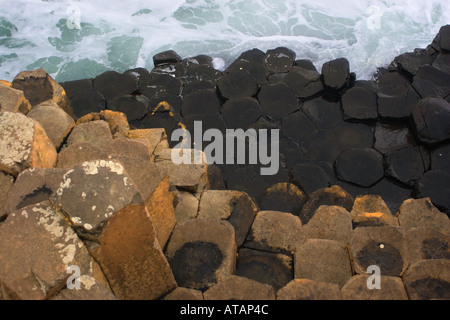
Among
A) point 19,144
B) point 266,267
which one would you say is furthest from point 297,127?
point 19,144

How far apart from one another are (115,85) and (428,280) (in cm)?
500

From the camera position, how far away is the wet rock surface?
300 centimetres

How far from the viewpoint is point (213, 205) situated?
4.40 meters

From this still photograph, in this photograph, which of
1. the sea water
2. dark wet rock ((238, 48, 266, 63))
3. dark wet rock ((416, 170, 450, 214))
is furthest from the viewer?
the sea water

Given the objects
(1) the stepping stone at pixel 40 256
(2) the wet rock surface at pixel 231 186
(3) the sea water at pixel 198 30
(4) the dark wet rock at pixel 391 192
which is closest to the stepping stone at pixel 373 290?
(2) the wet rock surface at pixel 231 186

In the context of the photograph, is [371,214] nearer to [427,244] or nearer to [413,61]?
[427,244]

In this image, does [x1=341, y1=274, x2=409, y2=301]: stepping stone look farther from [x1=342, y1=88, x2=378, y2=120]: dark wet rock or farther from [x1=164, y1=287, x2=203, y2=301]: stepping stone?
[x1=342, y1=88, x2=378, y2=120]: dark wet rock

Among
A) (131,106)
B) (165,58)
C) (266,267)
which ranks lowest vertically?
(266,267)

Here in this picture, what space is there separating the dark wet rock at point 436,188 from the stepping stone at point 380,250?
148 cm

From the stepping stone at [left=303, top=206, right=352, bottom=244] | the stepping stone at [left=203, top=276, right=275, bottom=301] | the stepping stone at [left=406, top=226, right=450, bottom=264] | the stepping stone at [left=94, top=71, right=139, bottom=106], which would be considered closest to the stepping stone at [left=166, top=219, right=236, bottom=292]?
the stepping stone at [left=203, top=276, right=275, bottom=301]

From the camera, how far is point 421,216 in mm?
4332

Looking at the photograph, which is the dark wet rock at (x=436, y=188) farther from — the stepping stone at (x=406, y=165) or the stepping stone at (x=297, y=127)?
the stepping stone at (x=297, y=127)

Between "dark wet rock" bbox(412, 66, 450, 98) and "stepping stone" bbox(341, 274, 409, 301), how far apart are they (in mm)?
3666
